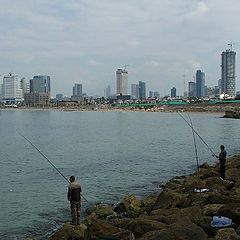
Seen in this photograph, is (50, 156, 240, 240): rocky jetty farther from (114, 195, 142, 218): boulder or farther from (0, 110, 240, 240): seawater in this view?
(0, 110, 240, 240): seawater

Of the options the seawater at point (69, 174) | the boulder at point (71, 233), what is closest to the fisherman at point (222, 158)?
the seawater at point (69, 174)

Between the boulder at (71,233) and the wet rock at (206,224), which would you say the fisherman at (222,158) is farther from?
the boulder at (71,233)

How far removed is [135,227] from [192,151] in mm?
25978

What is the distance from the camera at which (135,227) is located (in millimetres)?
9023

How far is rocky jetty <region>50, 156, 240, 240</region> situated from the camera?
8062mm

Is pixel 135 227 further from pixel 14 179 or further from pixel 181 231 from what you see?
pixel 14 179

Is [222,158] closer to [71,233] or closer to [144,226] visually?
[71,233]

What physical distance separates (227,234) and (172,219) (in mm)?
1755

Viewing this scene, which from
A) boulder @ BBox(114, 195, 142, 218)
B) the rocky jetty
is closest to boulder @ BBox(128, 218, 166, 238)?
the rocky jetty

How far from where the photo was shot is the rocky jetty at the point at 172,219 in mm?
8062

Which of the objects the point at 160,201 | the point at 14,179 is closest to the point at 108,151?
the point at 14,179

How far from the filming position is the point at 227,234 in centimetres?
787

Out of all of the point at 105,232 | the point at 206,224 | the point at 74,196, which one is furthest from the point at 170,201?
the point at 105,232

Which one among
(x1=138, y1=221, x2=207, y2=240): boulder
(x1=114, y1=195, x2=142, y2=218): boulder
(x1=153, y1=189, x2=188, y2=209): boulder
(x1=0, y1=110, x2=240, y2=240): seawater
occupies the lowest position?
(x1=0, y1=110, x2=240, y2=240): seawater
